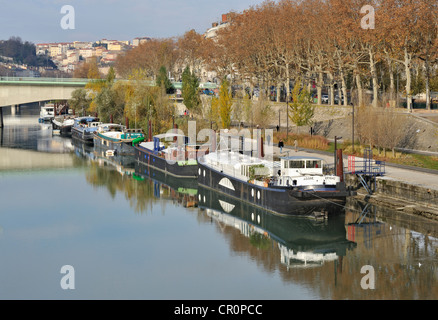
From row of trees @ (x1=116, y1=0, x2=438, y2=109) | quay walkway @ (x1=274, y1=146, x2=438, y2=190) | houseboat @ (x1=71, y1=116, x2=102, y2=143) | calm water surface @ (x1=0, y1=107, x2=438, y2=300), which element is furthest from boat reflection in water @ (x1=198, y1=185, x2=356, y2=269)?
houseboat @ (x1=71, y1=116, x2=102, y2=143)

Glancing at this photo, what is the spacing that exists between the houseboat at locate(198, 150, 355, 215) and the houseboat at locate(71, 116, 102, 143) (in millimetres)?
47644

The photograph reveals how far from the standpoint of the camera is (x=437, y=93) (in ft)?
301

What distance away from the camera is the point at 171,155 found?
61656mm

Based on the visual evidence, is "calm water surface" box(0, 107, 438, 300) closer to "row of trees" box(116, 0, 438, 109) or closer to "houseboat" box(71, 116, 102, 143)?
"row of trees" box(116, 0, 438, 109)

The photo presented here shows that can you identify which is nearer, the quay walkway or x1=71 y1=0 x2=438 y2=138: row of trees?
the quay walkway

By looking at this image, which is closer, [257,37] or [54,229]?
[54,229]

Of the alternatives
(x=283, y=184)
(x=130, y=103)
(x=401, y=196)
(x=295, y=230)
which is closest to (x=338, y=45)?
(x=130, y=103)

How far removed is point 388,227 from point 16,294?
21.1 meters

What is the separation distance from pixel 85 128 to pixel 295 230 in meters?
62.8

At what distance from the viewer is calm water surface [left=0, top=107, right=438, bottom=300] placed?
3012 centimetres

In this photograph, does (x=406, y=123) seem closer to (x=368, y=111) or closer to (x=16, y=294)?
(x=368, y=111)
